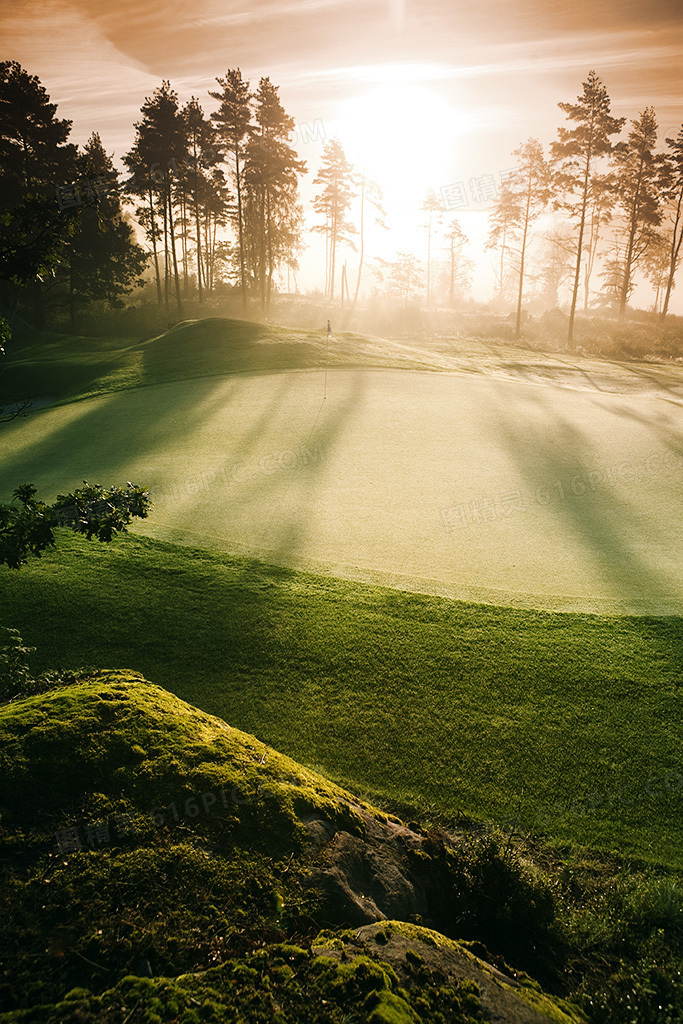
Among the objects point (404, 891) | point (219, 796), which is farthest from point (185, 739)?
point (404, 891)

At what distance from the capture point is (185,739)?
2820 mm

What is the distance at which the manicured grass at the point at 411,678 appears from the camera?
4.10 meters

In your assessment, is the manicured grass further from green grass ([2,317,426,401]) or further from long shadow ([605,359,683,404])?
long shadow ([605,359,683,404])

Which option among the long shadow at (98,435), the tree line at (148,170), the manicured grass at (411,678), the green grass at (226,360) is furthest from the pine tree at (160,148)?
the manicured grass at (411,678)

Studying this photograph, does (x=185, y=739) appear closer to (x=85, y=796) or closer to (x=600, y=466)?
(x=85, y=796)

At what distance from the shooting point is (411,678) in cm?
515

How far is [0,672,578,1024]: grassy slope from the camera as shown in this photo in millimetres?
1791

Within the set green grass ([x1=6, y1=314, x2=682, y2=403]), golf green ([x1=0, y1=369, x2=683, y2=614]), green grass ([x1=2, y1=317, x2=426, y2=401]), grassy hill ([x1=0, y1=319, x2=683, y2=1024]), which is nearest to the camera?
grassy hill ([x1=0, y1=319, x2=683, y2=1024])

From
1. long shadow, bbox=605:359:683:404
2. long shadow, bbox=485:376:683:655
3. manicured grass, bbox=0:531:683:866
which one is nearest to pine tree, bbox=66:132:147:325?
long shadow, bbox=605:359:683:404

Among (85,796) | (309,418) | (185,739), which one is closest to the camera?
(85,796)

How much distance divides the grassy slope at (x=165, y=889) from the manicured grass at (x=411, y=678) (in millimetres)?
1620

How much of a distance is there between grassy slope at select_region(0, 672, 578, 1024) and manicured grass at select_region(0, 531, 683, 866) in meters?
1.62

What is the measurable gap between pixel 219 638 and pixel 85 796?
3279mm

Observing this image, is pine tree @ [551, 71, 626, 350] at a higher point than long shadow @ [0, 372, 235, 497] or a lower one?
higher
